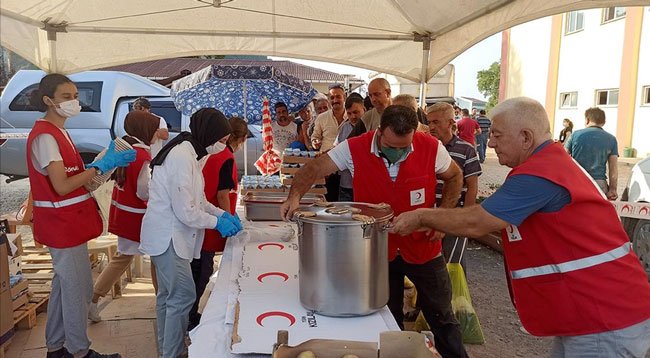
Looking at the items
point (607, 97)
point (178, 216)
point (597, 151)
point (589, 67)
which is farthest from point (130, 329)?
point (589, 67)

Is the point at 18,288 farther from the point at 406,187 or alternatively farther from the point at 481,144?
the point at 481,144

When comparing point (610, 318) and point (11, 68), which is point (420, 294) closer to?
point (610, 318)

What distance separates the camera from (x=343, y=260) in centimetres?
168

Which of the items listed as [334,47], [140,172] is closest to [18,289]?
[140,172]

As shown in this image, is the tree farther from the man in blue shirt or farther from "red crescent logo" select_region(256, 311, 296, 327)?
"red crescent logo" select_region(256, 311, 296, 327)

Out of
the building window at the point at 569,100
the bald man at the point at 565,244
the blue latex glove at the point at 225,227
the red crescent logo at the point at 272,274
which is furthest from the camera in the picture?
the building window at the point at 569,100

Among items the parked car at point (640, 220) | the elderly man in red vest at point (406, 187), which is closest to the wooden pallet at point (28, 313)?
the elderly man in red vest at point (406, 187)

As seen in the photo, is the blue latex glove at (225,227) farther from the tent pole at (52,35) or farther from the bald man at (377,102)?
the tent pole at (52,35)

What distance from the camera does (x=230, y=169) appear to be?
3.30 m

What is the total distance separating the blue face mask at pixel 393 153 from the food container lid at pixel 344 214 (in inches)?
18.0

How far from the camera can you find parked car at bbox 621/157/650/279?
15.6 ft

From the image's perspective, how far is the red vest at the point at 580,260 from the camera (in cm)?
164

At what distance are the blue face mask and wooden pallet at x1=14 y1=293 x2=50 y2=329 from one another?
9.36ft

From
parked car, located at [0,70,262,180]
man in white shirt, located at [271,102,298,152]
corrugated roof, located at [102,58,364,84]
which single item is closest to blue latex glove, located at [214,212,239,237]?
man in white shirt, located at [271,102,298,152]
